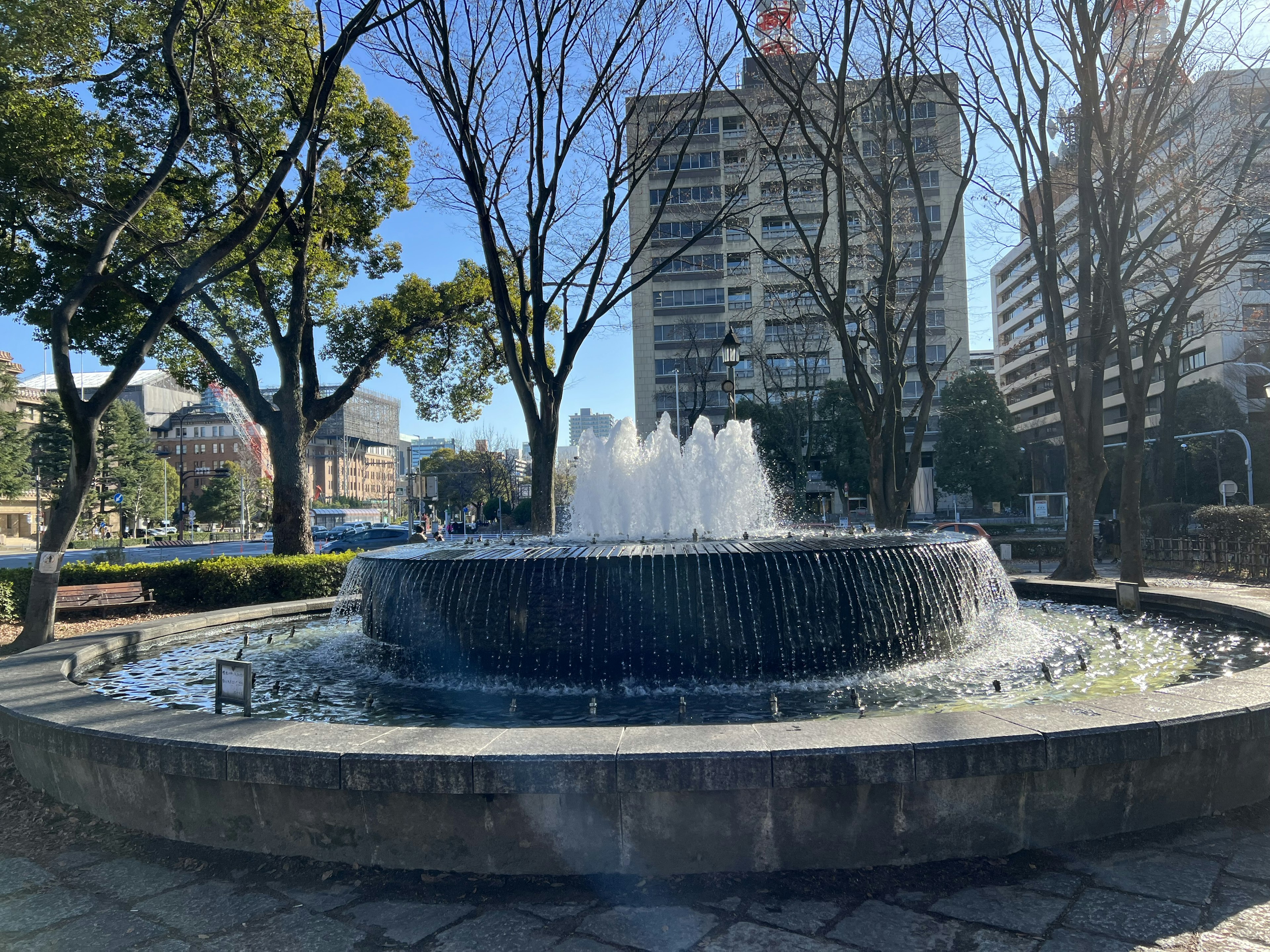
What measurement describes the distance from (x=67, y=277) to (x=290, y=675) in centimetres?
1074

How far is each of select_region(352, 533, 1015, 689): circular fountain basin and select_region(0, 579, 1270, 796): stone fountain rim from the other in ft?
8.95

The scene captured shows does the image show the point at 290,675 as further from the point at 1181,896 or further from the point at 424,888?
the point at 1181,896

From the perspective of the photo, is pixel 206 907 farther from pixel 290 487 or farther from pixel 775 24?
pixel 290 487

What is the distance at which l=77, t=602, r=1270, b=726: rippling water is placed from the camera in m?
6.30

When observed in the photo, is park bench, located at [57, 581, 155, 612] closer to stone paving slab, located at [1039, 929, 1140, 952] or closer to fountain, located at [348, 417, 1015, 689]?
fountain, located at [348, 417, 1015, 689]

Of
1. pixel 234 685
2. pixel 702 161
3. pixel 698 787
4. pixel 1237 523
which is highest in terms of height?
pixel 702 161

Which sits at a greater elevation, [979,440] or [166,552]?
[979,440]

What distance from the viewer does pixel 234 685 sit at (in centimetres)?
517

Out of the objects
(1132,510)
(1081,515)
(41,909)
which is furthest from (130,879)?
(1132,510)

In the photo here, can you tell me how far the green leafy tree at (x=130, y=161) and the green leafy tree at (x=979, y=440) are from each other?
1760 inches

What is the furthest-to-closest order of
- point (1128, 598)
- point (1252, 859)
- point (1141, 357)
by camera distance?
point (1141, 357) < point (1128, 598) < point (1252, 859)

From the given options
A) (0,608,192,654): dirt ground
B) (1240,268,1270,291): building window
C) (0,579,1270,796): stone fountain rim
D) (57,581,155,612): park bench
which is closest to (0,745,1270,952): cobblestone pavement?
(0,579,1270,796): stone fountain rim

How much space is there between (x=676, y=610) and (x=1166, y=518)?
21.4 metres

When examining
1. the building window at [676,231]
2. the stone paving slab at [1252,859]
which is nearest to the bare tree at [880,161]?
the stone paving slab at [1252,859]
